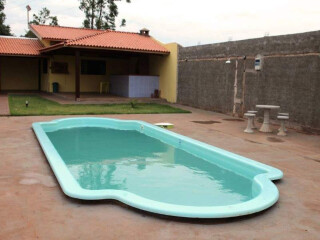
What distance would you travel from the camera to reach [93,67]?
950 inches

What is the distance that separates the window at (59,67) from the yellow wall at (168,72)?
623 cm

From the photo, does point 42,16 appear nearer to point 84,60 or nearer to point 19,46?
point 19,46

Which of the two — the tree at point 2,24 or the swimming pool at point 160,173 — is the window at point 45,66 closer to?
the swimming pool at point 160,173

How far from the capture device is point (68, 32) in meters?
24.1

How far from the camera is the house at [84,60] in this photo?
1953 centimetres

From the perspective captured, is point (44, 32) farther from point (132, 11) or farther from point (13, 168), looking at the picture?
point (13, 168)

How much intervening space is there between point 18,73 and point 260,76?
19.5 meters

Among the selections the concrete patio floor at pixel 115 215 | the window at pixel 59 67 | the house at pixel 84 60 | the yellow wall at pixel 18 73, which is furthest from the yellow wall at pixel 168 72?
the concrete patio floor at pixel 115 215

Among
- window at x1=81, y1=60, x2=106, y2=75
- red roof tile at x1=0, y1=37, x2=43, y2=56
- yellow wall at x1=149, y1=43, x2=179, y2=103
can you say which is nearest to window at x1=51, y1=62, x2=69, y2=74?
window at x1=81, y1=60, x2=106, y2=75

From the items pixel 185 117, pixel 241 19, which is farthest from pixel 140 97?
pixel 241 19

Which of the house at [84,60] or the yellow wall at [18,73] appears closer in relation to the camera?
the house at [84,60]

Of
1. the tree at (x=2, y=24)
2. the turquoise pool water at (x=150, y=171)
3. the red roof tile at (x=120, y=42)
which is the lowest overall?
the turquoise pool water at (x=150, y=171)

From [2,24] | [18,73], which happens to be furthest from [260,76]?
[2,24]

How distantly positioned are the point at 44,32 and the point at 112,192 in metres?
21.3
